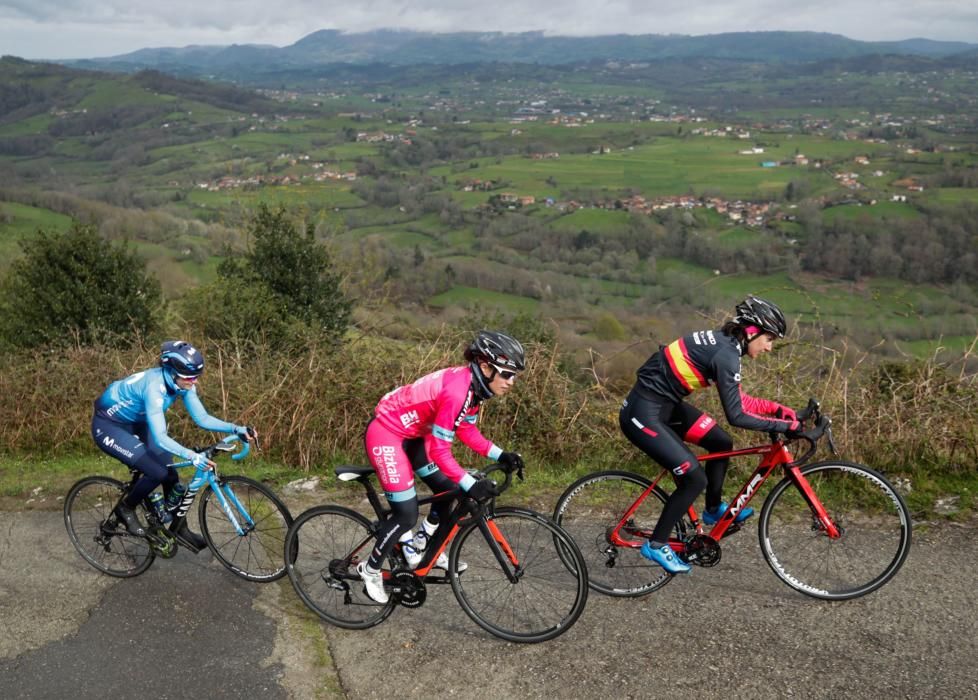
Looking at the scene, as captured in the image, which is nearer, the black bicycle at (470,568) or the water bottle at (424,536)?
the black bicycle at (470,568)

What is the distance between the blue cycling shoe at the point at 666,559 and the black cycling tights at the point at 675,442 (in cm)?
5

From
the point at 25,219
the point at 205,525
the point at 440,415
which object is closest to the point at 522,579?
the point at 440,415

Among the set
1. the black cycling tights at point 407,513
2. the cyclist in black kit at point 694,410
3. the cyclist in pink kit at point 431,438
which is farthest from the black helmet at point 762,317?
the black cycling tights at point 407,513

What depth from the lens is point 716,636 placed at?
182 inches

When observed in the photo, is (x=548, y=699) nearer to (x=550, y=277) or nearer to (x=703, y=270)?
(x=550, y=277)

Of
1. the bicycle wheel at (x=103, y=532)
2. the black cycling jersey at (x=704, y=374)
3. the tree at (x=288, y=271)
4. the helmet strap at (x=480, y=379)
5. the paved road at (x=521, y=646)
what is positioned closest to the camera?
the paved road at (x=521, y=646)

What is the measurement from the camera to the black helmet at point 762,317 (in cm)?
479

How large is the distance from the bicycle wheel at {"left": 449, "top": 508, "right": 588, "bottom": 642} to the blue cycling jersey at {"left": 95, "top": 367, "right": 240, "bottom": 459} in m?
2.04

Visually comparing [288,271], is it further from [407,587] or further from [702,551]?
[702,551]

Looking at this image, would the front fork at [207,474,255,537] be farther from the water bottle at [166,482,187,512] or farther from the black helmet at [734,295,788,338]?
the black helmet at [734,295,788,338]

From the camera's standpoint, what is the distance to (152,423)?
5.28m

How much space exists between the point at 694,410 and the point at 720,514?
824 mm

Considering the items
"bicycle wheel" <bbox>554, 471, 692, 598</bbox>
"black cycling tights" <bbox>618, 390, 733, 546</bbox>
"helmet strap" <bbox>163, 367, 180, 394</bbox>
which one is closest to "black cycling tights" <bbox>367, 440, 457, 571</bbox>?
"bicycle wheel" <bbox>554, 471, 692, 598</bbox>

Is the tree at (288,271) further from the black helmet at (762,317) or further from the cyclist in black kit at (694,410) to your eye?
the black helmet at (762,317)
